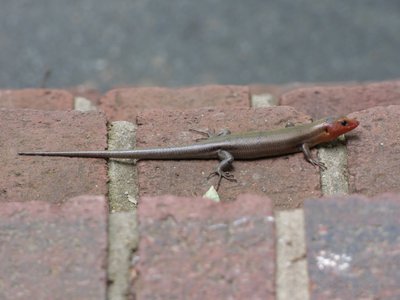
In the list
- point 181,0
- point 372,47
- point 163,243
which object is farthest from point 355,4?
point 163,243

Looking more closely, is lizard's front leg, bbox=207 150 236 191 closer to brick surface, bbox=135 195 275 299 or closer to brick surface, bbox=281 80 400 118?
brick surface, bbox=281 80 400 118

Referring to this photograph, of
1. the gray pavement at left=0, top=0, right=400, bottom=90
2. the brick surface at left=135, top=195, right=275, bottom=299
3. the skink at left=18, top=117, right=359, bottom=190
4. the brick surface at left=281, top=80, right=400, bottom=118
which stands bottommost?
the brick surface at left=135, top=195, right=275, bottom=299

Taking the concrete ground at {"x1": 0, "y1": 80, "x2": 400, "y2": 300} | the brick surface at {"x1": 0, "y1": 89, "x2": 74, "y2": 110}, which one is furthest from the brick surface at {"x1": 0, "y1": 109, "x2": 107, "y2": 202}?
the brick surface at {"x1": 0, "y1": 89, "x2": 74, "y2": 110}

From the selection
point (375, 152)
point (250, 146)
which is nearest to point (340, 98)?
point (250, 146)

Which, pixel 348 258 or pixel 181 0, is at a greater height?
pixel 181 0

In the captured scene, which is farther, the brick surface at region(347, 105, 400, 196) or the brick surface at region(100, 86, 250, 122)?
the brick surface at region(100, 86, 250, 122)

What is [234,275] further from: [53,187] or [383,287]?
[53,187]
